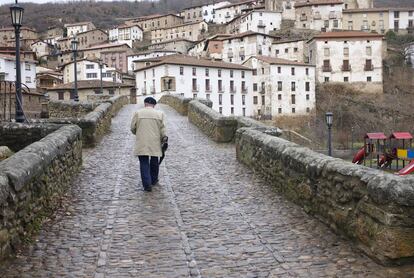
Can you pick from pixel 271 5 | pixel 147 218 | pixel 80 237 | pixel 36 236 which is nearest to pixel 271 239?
pixel 147 218

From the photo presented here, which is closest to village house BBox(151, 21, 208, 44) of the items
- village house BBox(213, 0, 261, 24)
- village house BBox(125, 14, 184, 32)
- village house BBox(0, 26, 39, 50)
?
village house BBox(125, 14, 184, 32)

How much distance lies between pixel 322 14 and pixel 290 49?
69.1 feet

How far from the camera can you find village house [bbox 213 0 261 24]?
133750 mm

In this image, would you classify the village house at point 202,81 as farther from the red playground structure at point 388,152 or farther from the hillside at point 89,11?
the hillside at point 89,11

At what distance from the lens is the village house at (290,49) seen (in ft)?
312

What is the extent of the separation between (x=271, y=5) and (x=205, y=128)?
110 metres

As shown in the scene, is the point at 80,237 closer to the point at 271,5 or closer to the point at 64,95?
the point at 64,95

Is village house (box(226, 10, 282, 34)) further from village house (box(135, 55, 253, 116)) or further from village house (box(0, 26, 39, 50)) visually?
village house (box(0, 26, 39, 50))

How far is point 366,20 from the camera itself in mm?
115062

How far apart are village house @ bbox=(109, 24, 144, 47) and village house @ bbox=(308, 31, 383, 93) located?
64.2 meters

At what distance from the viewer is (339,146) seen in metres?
54.3

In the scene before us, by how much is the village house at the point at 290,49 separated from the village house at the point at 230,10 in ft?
115

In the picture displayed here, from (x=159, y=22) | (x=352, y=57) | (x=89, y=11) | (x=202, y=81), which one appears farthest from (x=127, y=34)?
(x=352, y=57)

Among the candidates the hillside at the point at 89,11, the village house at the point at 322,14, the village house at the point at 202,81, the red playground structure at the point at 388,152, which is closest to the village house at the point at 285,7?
the village house at the point at 322,14
